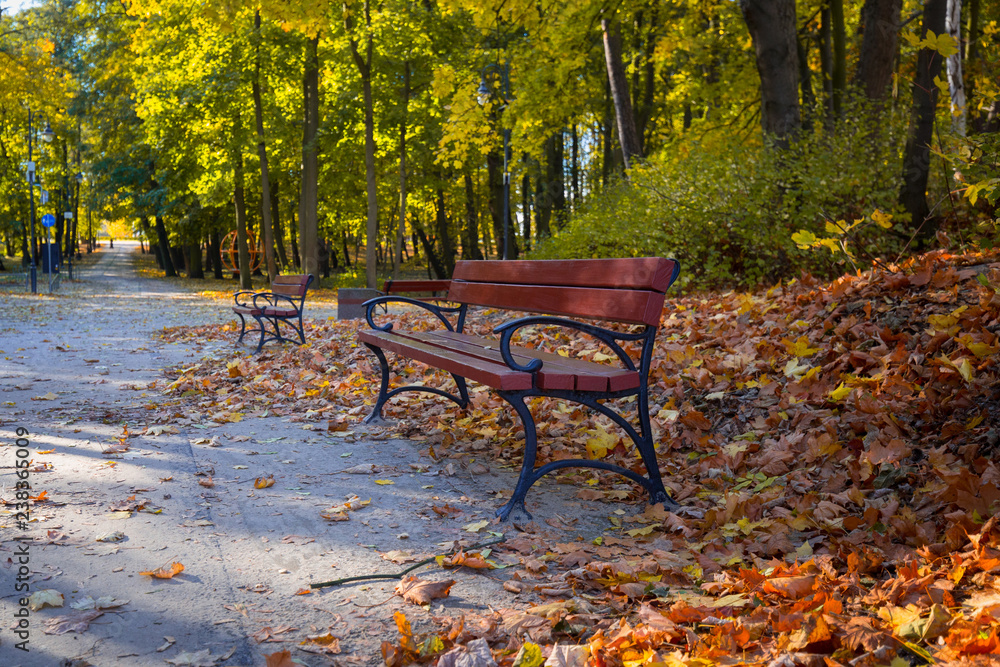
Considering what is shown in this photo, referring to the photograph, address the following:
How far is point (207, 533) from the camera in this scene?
10.2ft

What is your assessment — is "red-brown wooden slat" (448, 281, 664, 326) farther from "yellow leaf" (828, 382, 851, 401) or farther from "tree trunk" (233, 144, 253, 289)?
"tree trunk" (233, 144, 253, 289)

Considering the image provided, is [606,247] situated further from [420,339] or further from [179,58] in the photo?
[179,58]

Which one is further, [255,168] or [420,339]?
[255,168]

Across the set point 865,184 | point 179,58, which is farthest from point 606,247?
point 179,58

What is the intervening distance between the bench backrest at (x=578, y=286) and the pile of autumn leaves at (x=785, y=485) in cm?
77

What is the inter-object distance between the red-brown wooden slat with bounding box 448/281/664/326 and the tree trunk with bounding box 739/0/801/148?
483 cm

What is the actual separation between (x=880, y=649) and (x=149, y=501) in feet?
9.56

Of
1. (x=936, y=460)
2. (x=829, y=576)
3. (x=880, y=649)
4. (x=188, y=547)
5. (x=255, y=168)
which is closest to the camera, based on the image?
(x=880, y=649)

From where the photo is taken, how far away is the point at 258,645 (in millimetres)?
2238

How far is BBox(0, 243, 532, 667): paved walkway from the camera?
229 cm

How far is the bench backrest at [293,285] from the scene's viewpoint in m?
9.12

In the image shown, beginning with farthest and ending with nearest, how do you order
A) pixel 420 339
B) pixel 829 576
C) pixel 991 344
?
pixel 420 339 → pixel 991 344 → pixel 829 576

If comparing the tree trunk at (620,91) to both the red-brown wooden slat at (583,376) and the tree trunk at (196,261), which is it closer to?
the red-brown wooden slat at (583,376)

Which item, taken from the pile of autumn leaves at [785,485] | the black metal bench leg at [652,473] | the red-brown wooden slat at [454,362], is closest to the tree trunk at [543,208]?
the pile of autumn leaves at [785,485]
